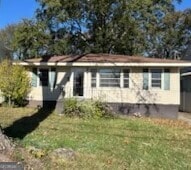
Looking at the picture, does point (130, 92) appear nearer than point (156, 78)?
No

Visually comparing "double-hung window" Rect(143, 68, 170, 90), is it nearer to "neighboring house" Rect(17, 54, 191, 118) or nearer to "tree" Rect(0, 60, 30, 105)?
"neighboring house" Rect(17, 54, 191, 118)

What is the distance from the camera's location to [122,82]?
73.8 ft

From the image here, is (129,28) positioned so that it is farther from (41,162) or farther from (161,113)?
(41,162)


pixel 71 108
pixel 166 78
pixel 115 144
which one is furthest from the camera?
pixel 166 78

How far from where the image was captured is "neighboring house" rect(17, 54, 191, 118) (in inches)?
869

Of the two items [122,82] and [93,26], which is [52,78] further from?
[93,26]

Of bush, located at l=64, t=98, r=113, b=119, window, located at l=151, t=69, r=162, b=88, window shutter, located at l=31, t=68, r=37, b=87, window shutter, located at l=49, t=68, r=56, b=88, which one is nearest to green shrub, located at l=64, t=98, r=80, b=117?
bush, located at l=64, t=98, r=113, b=119

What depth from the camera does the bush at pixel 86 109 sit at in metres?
19.0

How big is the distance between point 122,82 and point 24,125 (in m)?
8.55

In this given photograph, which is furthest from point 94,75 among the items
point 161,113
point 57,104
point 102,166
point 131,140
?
point 102,166

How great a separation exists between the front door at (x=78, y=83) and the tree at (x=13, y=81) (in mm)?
2582

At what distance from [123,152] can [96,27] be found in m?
26.3

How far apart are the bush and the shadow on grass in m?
1.18

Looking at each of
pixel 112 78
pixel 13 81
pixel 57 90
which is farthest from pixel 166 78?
pixel 13 81
